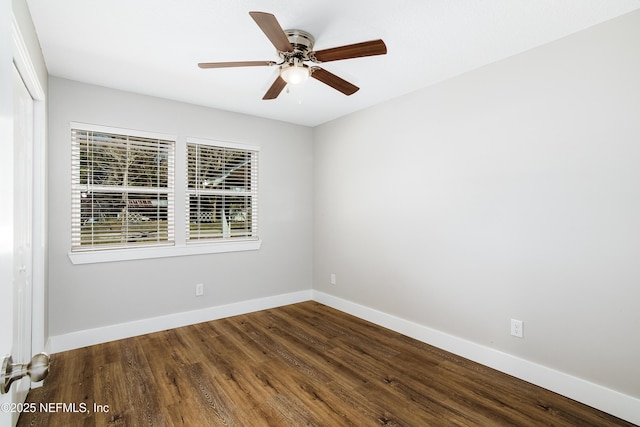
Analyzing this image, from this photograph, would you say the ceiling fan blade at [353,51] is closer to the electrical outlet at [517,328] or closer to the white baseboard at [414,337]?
the electrical outlet at [517,328]

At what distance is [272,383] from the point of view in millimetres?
2404

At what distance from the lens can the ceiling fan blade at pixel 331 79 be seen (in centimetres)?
222

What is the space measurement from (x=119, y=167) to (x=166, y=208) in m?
0.60

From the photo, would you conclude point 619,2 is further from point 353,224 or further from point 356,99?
point 353,224

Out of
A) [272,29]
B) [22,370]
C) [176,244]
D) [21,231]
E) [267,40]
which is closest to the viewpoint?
[22,370]

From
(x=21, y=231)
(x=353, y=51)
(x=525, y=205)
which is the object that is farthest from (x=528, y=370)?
(x=21, y=231)

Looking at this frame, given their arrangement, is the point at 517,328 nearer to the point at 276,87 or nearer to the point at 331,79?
the point at 331,79

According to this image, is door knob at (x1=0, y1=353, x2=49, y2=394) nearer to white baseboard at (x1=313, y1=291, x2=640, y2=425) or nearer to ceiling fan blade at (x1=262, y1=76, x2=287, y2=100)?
ceiling fan blade at (x1=262, y1=76, x2=287, y2=100)

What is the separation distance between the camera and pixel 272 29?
1700mm

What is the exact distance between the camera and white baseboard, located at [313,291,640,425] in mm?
2021

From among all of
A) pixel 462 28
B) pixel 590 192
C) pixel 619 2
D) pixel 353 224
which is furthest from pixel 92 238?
pixel 619 2

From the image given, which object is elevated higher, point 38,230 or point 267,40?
point 267,40

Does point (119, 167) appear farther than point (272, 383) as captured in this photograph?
Yes

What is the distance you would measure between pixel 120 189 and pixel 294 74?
7.27ft
